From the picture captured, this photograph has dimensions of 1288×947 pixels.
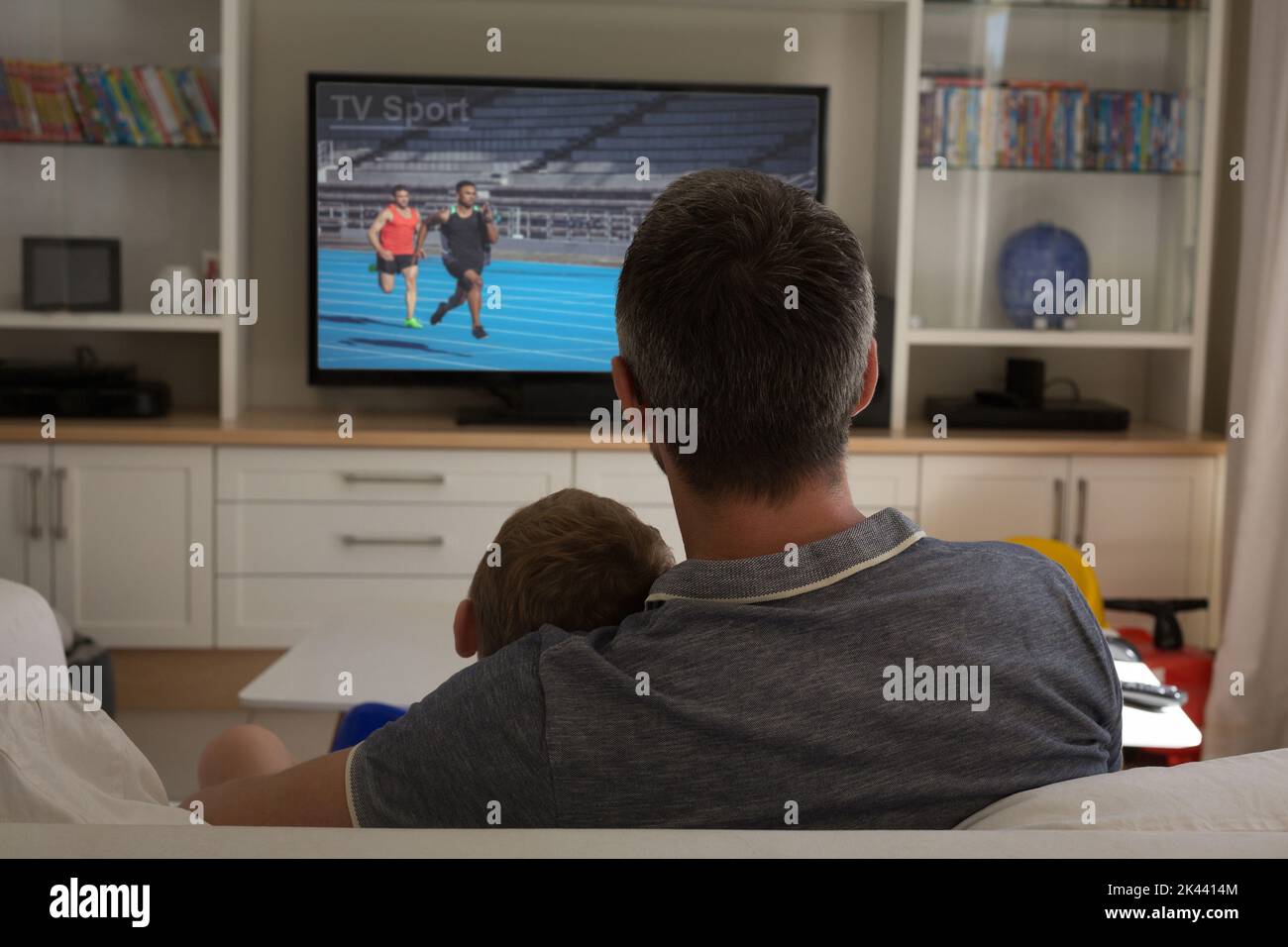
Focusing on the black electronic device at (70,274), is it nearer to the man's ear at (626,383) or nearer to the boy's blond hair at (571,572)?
the boy's blond hair at (571,572)

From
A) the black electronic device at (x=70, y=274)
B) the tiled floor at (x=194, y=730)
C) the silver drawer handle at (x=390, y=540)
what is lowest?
the tiled floor at (x=194, y=730)

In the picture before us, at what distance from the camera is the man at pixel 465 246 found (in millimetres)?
3932

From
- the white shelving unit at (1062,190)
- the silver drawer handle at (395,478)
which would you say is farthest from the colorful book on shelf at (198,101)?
the white shelving unit at (1062,190)

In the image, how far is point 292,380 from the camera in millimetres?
4191

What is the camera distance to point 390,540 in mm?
3713

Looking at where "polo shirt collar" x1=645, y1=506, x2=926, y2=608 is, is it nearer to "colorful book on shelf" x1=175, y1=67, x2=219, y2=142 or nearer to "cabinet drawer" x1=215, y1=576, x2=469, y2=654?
"cabinet drawer" x1=215, y1=576, x2=469, y2=654

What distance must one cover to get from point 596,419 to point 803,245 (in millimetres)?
2675

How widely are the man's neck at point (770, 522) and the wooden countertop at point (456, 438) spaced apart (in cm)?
256

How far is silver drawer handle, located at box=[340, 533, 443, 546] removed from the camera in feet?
12.2

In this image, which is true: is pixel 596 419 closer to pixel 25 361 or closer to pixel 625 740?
pixel 25 361

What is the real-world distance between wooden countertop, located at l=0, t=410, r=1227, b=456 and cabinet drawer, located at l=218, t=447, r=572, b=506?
29 millimetres

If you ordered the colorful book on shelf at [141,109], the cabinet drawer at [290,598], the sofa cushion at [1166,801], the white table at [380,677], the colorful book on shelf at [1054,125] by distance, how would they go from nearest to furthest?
1. the sofa cushion at [1166,801]
2. the white table at [380,677]
3. the cabinet drawer at [290,598]
4. the colorful book on shelf at [141,109]
5. the colorful book on shelf at [1054,125]

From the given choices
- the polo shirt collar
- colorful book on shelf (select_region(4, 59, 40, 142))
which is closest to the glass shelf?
colorful book on shelf (select_region(4, 59, 40, 142))
